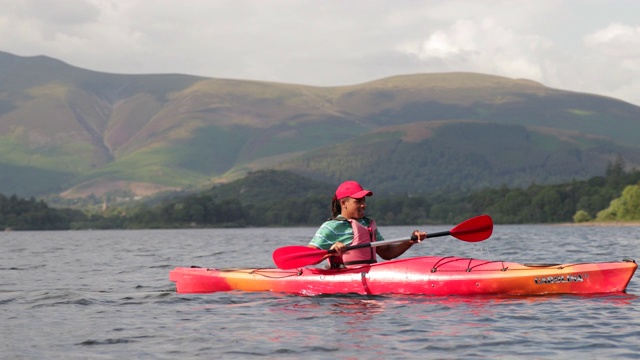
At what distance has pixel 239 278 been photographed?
747 inches

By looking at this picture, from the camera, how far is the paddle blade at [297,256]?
17141 millimetres

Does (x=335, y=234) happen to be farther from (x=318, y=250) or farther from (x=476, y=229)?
(x=476, y=229)

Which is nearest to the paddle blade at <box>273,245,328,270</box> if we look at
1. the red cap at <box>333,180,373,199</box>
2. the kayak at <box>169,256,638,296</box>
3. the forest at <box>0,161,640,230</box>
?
the kayak at <box>169,256,638,296</box>

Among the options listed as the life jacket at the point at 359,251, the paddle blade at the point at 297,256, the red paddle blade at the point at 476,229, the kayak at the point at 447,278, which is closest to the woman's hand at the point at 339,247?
the paddle blade at the point at 297,256

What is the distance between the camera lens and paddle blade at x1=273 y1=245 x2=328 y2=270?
17141 mm

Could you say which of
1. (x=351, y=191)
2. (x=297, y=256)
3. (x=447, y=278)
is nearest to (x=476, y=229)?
(x=447, y=278)

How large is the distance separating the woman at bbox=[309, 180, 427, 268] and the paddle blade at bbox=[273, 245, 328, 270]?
0.21 metres

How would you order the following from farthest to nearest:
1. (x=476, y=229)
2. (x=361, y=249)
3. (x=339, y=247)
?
(x=476, y=229)
(x=361, y=249)
(x=339, y=247)

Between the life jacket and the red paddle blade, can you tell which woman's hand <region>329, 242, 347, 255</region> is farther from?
the red paddle blade

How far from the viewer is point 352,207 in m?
17.3

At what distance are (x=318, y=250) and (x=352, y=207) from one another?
1.03 m

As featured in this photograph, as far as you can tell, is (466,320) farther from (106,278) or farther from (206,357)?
(106,278)

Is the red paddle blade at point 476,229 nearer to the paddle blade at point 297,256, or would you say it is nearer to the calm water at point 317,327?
the calm water at point 317,327

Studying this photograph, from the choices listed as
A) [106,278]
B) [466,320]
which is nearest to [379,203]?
[106,278]
